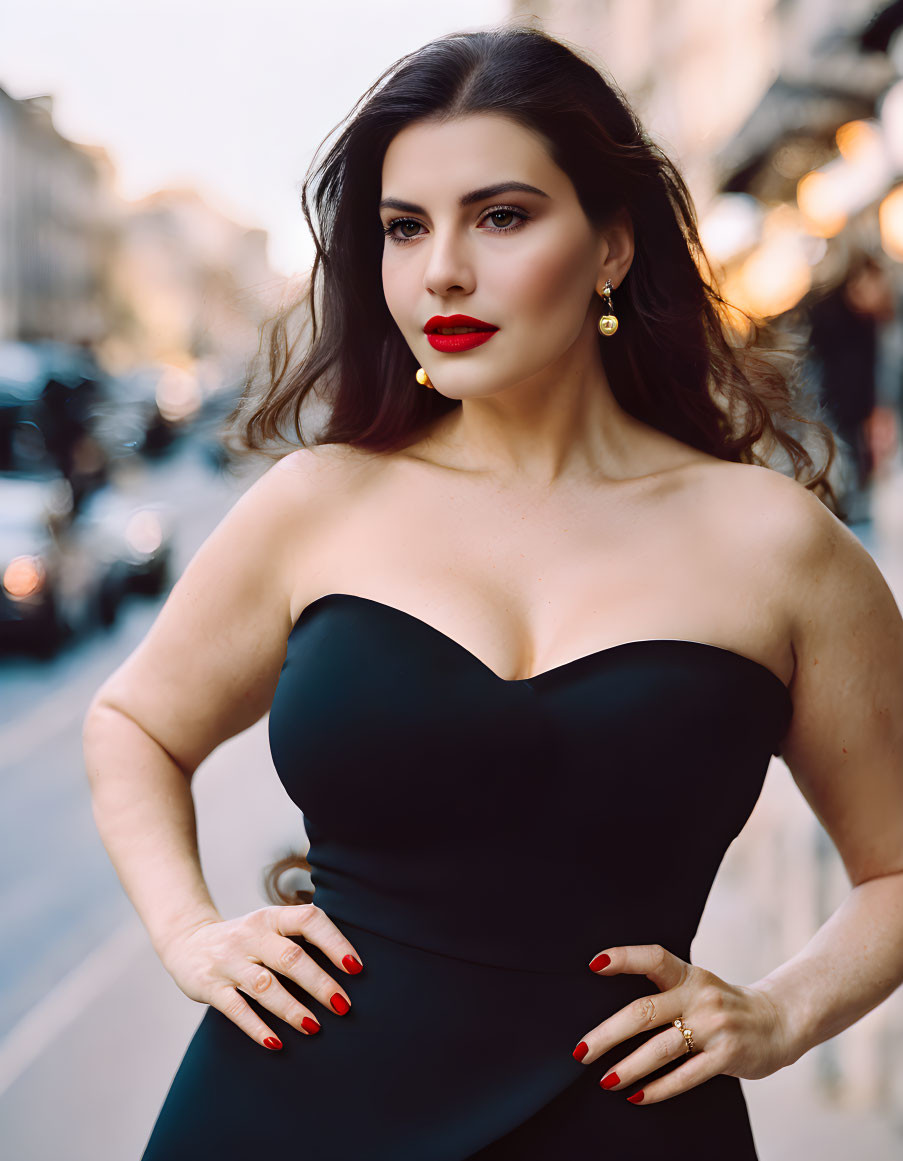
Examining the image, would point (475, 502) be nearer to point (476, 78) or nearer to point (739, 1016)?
point (476, 78)

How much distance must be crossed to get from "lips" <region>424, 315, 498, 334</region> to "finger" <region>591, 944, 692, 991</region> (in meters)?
0.67

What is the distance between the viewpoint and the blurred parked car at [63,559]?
27.1 feet

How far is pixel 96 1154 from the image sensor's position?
3.18 meters

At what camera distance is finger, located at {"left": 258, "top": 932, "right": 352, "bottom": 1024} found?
Answer: 1.29 metres

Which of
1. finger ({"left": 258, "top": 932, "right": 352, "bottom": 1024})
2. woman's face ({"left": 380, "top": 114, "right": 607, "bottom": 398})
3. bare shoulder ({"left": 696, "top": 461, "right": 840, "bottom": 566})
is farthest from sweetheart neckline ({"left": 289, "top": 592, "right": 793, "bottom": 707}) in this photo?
finger ({"left": 258, "top": 932, "right": 352, "bottom": 1024})

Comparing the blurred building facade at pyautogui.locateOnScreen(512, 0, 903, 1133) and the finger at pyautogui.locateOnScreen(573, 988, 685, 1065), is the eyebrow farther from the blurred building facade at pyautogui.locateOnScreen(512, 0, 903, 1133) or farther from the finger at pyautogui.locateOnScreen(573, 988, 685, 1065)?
the finger at pyautogui.locateOnScreen(573, 988, 685, 1065)

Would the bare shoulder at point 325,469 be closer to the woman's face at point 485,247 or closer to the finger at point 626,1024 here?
the woman's face at point 485,247

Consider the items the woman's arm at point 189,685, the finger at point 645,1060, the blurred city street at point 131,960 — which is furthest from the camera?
the blurred city street at point 131,960

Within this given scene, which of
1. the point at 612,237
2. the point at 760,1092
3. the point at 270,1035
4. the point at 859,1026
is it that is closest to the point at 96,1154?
the point at 760,1092

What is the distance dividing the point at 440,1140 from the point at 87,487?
29.4 feet

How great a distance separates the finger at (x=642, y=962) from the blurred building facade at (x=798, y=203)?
92 cm

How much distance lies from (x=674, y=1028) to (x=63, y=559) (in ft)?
26.1

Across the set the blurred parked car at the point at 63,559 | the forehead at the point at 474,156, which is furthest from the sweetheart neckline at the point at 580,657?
the blurred parked car at the point at 63,559

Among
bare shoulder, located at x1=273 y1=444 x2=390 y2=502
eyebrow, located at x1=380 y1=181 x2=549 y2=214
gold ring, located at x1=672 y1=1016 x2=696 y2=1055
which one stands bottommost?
gold ring, located at x1=672 y1=1016 x2=696 y2=1055
